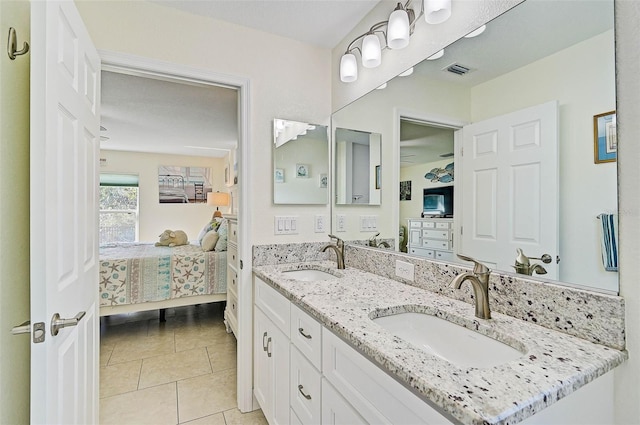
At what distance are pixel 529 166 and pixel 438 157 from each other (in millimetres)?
414

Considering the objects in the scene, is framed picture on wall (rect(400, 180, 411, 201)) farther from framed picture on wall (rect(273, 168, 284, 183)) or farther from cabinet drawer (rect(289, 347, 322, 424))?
cabinet drawer (rect(289, 347, 322, 424))

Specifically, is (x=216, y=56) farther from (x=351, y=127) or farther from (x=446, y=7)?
(x=446, y=7)

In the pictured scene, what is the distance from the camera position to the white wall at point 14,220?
926mm

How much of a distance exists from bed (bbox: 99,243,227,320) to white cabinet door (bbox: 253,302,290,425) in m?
1.67

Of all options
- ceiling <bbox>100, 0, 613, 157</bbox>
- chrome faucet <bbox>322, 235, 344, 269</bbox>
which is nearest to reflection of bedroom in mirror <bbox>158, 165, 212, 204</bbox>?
ceiling <bbox>100, 0, 613, 157</bbox>

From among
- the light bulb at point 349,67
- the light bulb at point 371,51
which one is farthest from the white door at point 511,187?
the light bulb at point 349,67

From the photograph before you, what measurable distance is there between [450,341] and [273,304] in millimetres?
847

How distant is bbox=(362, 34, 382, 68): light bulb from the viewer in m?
1.66

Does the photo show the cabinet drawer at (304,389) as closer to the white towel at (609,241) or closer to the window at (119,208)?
the white towel at (609,241)

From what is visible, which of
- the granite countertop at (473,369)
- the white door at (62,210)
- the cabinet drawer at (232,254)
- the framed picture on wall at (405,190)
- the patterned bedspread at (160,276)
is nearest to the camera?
the granite countertop at (473,369)

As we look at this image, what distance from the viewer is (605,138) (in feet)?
2.71

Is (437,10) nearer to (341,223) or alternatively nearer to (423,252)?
(423,252)

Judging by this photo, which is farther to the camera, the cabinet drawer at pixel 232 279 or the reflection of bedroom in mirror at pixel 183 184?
the reflection of bedroom in mirror at pixel 183 184

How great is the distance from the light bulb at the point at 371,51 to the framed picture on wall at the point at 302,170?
723 millimetres
